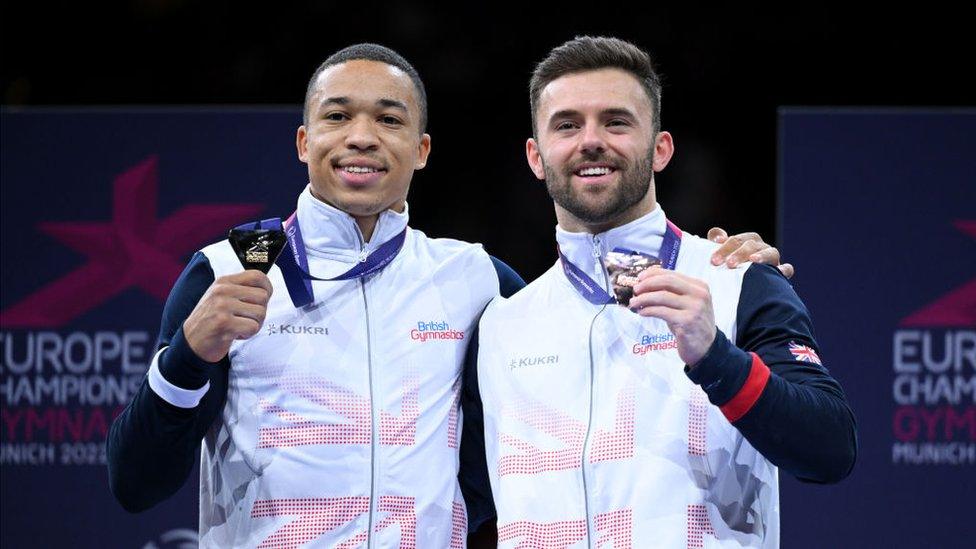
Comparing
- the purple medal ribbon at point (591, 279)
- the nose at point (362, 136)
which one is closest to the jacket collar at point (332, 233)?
Result: the nose at point (362, 136)

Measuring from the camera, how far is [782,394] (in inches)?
97.5

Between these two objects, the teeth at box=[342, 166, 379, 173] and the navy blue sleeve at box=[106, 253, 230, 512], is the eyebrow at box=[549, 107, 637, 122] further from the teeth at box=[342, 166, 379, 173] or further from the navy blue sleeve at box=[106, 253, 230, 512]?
the navy blue sleeve at box=[106, 253, 230, 512]

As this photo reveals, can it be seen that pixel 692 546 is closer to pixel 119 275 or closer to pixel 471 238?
pixel 119 275

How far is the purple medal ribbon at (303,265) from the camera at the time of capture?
9.91 ft

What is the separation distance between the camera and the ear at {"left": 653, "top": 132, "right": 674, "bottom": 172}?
3053 millimetres

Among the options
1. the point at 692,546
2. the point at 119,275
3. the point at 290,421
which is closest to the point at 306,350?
Answer: the point at 290,421

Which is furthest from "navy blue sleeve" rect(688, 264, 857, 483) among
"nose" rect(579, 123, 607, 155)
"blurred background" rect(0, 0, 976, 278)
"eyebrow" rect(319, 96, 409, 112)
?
"blurred background" rect(0, 0, 976, 278)

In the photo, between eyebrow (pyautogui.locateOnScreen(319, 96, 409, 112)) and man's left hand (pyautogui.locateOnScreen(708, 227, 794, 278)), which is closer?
man's left hand (pyautogui.locateOnScreen(708, 227, 794, 278))

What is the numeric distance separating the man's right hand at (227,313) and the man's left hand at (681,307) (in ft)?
2.45

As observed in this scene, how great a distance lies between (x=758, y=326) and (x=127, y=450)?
1.34 m

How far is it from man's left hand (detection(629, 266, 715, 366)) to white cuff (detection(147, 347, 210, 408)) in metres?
0.93

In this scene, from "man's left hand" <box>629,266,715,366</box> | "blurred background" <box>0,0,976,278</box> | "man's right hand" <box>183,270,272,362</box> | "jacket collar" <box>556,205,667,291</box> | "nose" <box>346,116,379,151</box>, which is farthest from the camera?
"blurred background" <box>0,0,976,278</box>

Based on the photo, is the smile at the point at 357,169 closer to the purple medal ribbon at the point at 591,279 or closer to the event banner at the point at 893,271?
the purple medal ribbon at the point at 591,279

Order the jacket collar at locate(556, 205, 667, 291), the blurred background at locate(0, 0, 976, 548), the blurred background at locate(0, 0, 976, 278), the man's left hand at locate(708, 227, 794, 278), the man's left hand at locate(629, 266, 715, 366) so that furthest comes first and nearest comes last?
the blurred background at locate(0, 0, 976, 278), the blurred background at locate(0, 0, 976, 548), the jacket collar at locate(556, 205, 667, 291), the man's left hand at locate(708, 227, 794, 278), the man's left hand at locate(629, 266, 715, 366)
